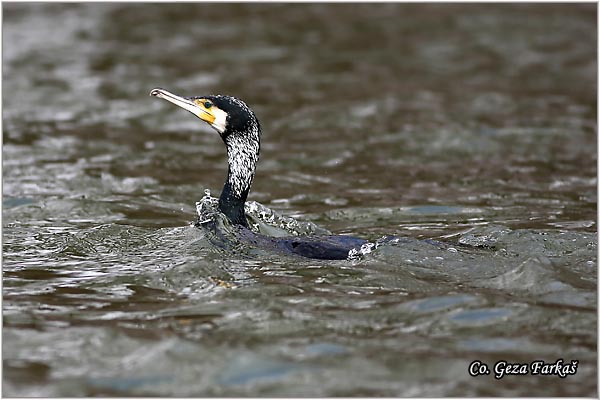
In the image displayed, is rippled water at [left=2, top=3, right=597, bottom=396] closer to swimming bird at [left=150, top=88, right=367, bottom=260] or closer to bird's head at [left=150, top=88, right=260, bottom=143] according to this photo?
swimming bird at [left=150, top=88, right=367, bottom=260]

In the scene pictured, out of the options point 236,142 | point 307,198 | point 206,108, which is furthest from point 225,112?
point 307,198

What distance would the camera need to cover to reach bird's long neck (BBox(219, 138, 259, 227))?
25.0ft

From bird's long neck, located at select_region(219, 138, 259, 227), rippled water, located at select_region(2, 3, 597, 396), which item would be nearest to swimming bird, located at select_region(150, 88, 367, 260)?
bird's long neck, located at select_region(219, 138, 259, 227)

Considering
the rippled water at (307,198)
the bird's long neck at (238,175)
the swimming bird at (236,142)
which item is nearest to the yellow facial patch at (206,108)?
the swimming bird at (236,142)

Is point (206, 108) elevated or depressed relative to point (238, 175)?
elevated

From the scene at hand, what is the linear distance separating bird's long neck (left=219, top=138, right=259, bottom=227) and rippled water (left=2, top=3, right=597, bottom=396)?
17.9 inches

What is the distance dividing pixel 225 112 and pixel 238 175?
1.69 ft

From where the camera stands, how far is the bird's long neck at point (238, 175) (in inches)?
300

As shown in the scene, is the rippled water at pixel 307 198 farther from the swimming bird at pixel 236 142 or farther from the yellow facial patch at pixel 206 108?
the yellow facial patch at pixel 206 108

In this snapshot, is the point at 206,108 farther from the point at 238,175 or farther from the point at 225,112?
the point at 238,175

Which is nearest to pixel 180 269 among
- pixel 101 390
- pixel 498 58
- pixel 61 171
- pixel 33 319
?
pixel 33 319

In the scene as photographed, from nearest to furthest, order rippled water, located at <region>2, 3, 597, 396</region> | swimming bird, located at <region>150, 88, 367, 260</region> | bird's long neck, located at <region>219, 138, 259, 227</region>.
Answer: rippled water, located at <region>2, 3, 597, 396</region>
swimming bird, located at <region>150, 88, 367, 260</region>
bird's long neck, located at <region>219, 138, 259, 227</region>

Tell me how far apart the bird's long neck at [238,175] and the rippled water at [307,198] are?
454 mm

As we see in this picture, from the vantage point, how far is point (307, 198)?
9.73 meters
